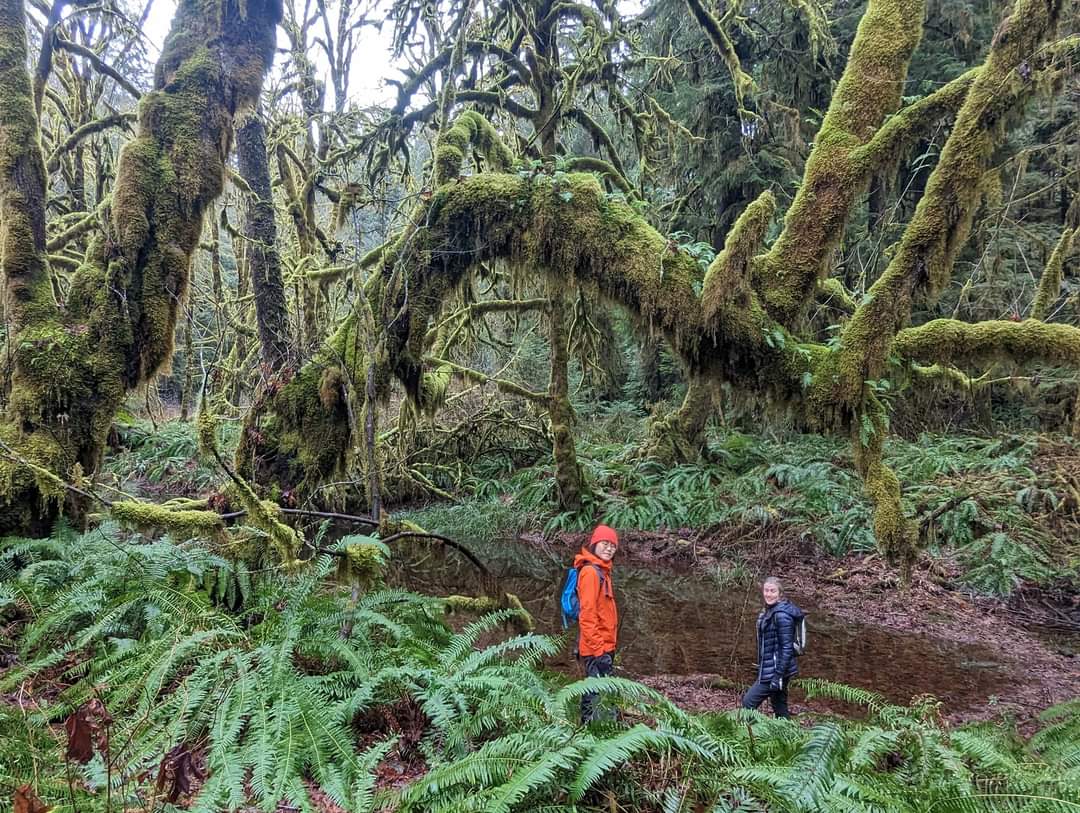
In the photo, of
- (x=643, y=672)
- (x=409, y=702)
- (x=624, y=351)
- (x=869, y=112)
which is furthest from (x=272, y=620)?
(x=624, y=351)

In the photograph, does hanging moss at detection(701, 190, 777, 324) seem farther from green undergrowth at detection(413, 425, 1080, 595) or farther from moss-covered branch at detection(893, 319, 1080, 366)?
green undergrowth at detection(413, 425, 1080, 595)

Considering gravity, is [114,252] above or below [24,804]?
above

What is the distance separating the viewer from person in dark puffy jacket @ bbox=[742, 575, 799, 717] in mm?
4641

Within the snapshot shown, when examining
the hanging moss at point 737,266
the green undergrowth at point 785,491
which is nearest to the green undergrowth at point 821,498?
the green undergrowth at point 785,491

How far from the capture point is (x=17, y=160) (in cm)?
457

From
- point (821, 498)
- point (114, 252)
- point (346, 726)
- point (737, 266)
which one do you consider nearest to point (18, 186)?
point (114, 252)

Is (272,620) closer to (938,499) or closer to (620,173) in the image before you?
(620,173)

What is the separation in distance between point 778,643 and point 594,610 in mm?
1559

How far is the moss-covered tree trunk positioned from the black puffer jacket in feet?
17.6

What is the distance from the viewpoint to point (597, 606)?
437 cm

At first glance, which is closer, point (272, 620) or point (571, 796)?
point (571, 796)

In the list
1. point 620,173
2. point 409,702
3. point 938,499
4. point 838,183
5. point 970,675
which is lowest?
point 970,675

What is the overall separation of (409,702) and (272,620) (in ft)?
Result: 3.25

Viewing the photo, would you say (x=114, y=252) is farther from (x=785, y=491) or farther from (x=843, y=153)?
(x=785, y=491)
